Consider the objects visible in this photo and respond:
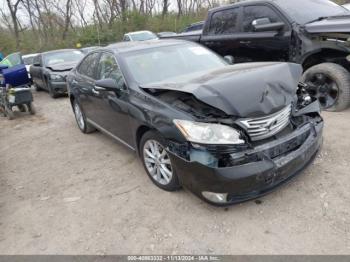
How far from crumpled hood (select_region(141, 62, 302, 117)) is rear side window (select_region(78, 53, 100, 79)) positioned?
71.5 inches

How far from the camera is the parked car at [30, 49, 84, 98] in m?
9.33

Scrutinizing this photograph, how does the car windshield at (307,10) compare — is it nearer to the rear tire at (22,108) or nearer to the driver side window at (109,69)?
the driver side window at (109,69)

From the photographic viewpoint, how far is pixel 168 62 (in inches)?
158

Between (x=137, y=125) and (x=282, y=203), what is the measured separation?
67.8 inches

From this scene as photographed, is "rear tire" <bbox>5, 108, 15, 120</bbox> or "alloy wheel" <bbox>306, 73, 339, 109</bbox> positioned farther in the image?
"rear tire" <bbox>5, 108, 15, 120</bbox>

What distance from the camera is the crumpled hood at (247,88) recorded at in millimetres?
2717

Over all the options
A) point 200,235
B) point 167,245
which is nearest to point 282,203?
point 200,235

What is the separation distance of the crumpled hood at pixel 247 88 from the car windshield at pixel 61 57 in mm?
7991

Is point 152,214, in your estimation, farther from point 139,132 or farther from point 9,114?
point 9,114

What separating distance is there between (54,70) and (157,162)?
24.6 ft

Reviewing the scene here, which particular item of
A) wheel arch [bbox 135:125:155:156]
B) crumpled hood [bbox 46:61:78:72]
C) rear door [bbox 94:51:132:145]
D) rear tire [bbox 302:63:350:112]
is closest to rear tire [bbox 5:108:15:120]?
crumpled hood [bbox 46:61:78:72]

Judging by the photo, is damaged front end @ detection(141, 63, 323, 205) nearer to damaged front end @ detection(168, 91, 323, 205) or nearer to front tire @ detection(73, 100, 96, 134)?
damaged front end @ detection(168, 91, 323, 205)

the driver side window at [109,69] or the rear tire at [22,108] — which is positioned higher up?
the driver side window at [109,69]

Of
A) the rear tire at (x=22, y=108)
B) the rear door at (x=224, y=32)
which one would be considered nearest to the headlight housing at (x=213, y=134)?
the rear door at (x=224, y=32)
